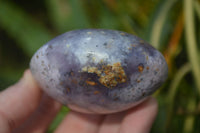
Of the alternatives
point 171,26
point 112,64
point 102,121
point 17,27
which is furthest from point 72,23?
point 112,64

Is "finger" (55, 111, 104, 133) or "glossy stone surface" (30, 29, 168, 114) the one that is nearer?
"glossy stone surface" (30, 29, 168, 114)

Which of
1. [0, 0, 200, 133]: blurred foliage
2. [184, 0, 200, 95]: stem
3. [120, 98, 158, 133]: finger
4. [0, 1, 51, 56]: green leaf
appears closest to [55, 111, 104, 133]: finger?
[120, 98, 158, 133]: finger

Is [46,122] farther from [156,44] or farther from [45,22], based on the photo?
[45,22]

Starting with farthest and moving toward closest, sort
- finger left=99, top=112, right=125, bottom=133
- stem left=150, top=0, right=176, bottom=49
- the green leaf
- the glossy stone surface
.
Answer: the green leaf → stem left=150, top=0, right=176, bottom=49 → finger left=99, top=112, right=125, bottom=133 → the glossy stone surface

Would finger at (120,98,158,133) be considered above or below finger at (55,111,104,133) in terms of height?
above

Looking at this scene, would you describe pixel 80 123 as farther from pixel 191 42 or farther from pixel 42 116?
pixel 191 42

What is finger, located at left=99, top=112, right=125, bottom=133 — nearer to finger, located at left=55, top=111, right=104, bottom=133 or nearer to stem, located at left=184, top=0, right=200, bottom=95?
finger, located at left=55, top=111, right=104, bottom=133

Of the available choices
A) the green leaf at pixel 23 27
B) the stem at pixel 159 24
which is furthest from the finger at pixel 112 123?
the green leaf at pixel 23 27
